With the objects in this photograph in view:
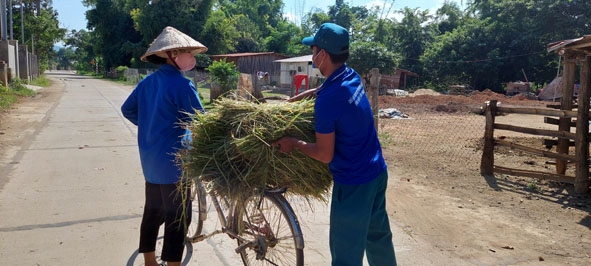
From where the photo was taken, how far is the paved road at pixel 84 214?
Answer: 378 centimetres

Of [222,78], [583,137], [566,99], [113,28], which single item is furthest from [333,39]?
[113,28]

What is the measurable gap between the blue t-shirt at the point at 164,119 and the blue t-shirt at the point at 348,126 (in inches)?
42.1

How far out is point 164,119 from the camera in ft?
9.80

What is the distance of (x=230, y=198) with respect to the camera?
2750 millimetres

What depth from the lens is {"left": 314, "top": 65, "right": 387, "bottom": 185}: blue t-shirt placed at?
227 centimetres

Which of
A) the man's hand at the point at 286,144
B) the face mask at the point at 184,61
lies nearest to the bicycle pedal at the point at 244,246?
the man's hand at the point at 286,144

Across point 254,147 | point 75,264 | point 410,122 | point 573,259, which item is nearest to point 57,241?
point 75,264

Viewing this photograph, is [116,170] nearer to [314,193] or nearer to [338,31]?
[314,193]

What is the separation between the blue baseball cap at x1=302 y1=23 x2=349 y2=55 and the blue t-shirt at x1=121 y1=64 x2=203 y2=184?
1.05m

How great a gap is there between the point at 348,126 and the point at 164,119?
1321 millimetres

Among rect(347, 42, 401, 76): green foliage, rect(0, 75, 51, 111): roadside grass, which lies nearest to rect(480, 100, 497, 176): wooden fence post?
rect(0, 75, 51, 111): roadside grass

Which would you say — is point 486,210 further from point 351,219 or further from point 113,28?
point 113,28

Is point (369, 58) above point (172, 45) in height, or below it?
above

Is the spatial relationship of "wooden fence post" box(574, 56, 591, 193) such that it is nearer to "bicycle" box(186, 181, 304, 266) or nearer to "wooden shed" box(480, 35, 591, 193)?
"wooden shed" box(480, 35, 591, 193)
